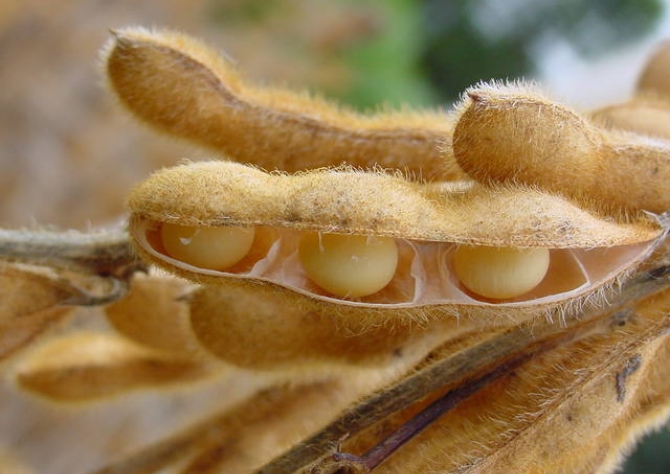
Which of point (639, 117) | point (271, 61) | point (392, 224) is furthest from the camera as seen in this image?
point (271, 61)

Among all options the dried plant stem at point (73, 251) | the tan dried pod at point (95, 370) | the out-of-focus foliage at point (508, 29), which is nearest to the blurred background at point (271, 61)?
the out-of-focus foliage at point (508, 29)

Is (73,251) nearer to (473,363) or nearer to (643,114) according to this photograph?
(473,363)

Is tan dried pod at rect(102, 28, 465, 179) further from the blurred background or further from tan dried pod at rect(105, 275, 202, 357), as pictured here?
tan dried pod at rect(105, 275, 202, 357)

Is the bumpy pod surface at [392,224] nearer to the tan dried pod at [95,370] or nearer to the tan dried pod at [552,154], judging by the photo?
the tan dried pod at [552,154]

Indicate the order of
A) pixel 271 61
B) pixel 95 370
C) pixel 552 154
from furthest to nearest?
pixel 271 61, pixel 95 370, pixel 552 154

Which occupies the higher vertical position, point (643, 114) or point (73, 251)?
point (73, 251)

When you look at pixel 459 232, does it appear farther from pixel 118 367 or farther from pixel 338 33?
pixel 338 33

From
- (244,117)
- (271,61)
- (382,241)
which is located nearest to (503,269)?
(382,241)
